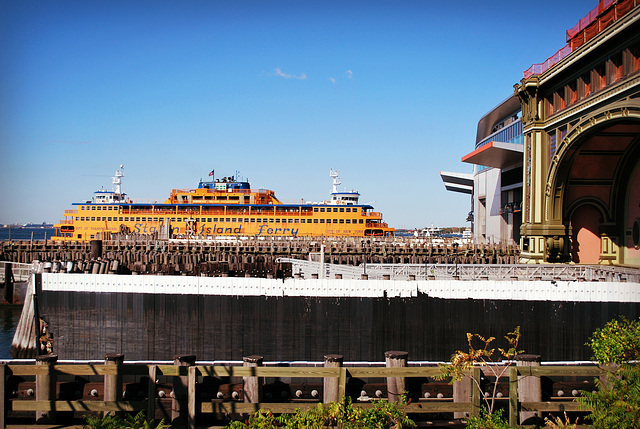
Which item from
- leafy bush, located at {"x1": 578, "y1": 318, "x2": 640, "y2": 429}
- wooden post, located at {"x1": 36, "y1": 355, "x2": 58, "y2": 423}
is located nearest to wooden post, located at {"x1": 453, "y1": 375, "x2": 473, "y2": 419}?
leafy bush, located at {"x1": 578, "y1": 318, "x2": 640, "y2": 429}

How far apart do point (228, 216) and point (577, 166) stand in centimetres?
4965

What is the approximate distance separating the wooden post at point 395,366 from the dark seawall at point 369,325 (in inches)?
261

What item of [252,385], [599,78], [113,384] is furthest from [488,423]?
[599,78]

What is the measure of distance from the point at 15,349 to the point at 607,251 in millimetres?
30100

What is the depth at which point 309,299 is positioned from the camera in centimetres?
1567

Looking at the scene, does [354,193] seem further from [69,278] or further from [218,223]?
[69,278]

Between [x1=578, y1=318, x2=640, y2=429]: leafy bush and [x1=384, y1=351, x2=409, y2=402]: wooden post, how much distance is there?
298 centimetres

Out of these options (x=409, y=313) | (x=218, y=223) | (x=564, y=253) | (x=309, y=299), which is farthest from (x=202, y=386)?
(x=218, y=223)

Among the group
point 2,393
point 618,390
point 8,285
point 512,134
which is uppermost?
point 512,134

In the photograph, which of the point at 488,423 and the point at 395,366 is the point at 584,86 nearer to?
the point at 395,366

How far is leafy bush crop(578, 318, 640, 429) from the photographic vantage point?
6035 mm

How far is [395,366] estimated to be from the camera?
861 cm

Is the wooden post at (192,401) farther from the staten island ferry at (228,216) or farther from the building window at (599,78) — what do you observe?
the staten island ferry at (228,216)

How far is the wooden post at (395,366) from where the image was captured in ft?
28.1
